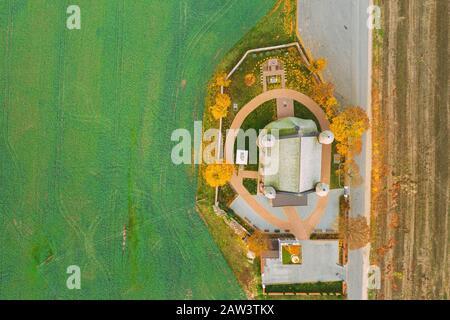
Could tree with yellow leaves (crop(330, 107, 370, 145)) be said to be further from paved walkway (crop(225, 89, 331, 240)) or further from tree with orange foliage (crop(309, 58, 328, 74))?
tree with orange foliage (crop(309, 58, 328, 74))

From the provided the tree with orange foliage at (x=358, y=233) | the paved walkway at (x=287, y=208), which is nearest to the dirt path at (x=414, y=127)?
the tree with orange foliage at (x=358, y=233)

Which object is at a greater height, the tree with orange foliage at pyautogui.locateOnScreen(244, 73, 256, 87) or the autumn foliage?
the tree with orange foliage at pyautogui.locateOnScreen(244, 73, 256, 87)

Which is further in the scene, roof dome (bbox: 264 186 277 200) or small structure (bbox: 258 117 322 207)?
roof dome (bbox: 264 186 277 200)

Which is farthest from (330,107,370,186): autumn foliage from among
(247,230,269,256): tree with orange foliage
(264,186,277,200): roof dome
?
(247,230,269,256): tree with orange foliage

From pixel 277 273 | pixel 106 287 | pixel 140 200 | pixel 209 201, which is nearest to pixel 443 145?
pixel 277 273

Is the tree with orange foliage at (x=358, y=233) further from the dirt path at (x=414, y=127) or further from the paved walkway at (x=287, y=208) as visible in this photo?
the paved walkway at (x=287, y=208)
